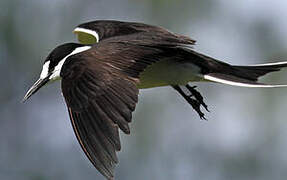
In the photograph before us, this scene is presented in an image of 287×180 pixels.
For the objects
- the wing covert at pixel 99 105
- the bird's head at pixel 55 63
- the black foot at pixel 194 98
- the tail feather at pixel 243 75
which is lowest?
the black foot at pixel 194 98

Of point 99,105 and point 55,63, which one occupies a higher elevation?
point 99,105

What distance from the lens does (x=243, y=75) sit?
275 inches

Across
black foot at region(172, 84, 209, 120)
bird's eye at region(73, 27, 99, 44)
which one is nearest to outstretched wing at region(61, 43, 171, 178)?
black foot at region(172, 84, 209, 120)

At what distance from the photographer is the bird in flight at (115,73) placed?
5.58m

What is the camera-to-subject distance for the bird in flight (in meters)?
5.58

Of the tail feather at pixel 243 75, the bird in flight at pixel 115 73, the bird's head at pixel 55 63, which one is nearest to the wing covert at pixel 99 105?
the bird in flight at pixel 115 73

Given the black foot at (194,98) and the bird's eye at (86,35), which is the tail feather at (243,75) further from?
the bird's eye at (86,35)

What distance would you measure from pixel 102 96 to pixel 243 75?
57.7 inches

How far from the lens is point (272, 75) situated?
15.7 meters

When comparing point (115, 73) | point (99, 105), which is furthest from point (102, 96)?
point (115, 73)

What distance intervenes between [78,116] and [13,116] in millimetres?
11329

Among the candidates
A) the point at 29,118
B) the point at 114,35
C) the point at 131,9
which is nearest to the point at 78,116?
the point at 114,35

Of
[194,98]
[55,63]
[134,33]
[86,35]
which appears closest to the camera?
[55,63]

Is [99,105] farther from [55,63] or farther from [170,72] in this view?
[170,72]
